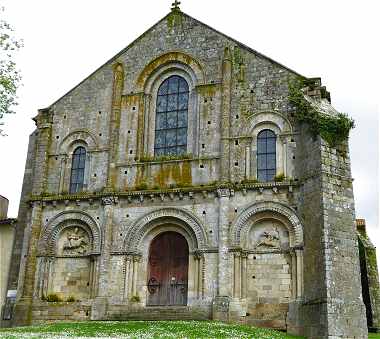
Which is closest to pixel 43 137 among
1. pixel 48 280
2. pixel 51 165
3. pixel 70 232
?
pixel 51 165

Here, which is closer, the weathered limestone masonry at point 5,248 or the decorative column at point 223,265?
the decorative column at point 223,265

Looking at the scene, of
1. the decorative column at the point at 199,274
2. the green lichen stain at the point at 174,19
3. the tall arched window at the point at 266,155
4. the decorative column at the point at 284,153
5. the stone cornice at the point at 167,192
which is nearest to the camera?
the decorative column at the point at 199,274

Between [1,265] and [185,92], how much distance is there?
1113 centimetres

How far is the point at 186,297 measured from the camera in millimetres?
22438

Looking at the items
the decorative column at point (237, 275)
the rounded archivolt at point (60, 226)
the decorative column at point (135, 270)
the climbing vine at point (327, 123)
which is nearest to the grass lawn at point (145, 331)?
the decorative column at point (237, 275)

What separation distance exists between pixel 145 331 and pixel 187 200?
6.69 meters

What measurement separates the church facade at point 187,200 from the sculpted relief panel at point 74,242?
53 mm

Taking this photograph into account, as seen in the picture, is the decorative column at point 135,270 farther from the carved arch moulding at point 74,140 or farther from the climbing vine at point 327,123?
the climbing vine at point 327,123

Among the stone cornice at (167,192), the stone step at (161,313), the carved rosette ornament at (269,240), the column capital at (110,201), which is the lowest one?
the stone step at (161,313)

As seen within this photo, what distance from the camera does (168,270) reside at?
76.0ft

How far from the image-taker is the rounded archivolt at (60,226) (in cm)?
2416

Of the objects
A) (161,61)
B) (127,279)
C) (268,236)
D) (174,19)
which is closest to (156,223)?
(127,279)

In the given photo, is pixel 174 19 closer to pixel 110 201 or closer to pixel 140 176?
pixel 140 176

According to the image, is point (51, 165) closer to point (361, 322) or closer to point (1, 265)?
point (1, 265)
